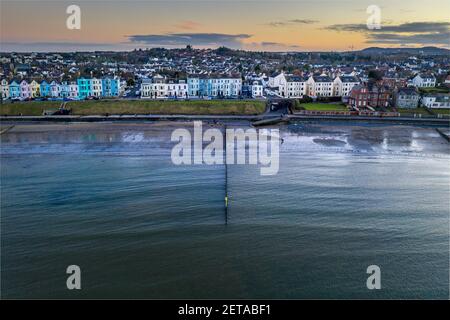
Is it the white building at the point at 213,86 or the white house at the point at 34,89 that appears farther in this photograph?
the white building at the point at 213,86

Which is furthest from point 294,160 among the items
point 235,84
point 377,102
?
point 235,84

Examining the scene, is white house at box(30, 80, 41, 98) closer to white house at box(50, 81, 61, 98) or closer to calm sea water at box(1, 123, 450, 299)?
white house at box(50, 81, 61, 98)

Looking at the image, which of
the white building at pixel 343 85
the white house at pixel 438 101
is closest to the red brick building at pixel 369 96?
the white house at pixel 438 101

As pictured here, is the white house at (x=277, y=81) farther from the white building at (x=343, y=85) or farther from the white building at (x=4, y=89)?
the white building at (x=4, y=89)

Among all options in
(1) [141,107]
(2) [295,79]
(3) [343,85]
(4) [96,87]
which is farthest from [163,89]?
(3) [343,85]

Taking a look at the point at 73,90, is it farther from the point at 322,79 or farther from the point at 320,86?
the point at 322,79

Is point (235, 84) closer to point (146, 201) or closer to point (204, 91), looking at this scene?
point (204, 91)
